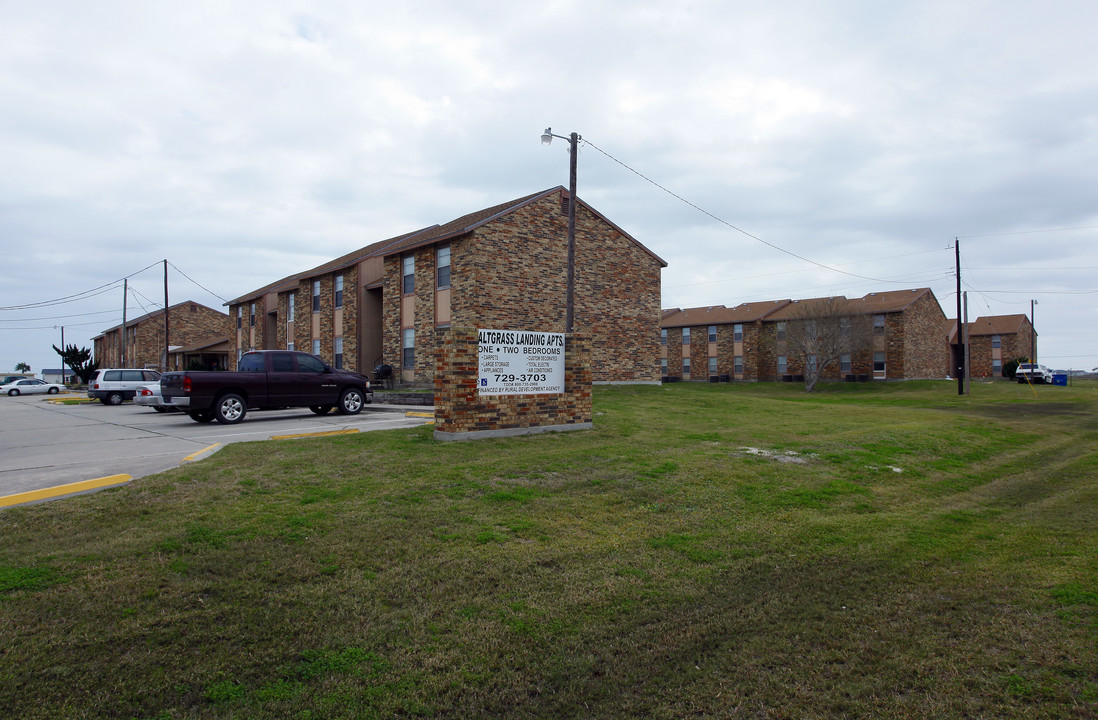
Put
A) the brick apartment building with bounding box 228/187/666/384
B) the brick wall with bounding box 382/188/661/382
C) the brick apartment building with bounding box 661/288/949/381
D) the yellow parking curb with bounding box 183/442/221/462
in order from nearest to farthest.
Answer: the yellow parking curb with bounding box 183/442/221/462, the brick wall with bounding box 382/188/661/382, the brick apartment building with bounding box 228/187/666/384, the brick apartment building with bounding box 661/288/949/381

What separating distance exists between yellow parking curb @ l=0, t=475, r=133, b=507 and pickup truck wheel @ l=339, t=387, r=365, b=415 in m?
9.39

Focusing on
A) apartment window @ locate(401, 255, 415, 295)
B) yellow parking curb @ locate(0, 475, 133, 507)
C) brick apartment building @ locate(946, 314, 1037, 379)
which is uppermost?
apartment window @ locate(401, 255, 415, 295)

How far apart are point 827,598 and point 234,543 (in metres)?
5.10

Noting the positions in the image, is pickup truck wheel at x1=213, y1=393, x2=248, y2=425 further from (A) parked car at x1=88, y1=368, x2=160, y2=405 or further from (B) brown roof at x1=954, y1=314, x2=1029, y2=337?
(B) brown roof at x1=954, y1=314, x2=1029, y2=337

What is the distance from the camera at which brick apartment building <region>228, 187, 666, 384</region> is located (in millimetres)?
24578

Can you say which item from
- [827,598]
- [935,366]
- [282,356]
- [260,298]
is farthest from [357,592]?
[935,366]

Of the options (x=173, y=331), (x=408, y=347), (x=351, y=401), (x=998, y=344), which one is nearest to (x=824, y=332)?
(x=998, y=344)

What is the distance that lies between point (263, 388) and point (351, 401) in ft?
8.05

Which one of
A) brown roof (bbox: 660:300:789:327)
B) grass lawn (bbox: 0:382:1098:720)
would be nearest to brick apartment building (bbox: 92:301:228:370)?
brown roof (bbox: 660:300:789:327)

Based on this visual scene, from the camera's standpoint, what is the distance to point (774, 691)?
379 cm

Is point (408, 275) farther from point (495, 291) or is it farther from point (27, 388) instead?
point (27, 388)

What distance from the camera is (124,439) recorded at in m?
13.1

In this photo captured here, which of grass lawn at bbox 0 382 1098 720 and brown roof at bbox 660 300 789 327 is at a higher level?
brown roof at bbox 660 300 789 327

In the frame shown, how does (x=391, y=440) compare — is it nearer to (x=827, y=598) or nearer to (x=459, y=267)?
(x=827, y=598)
